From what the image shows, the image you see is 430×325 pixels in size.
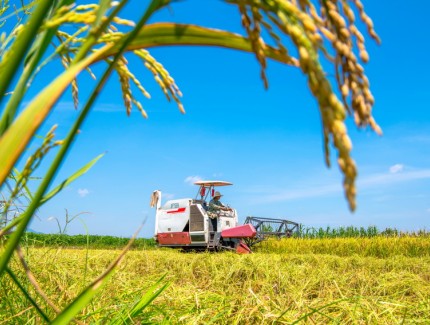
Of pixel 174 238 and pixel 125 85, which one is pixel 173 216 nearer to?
pixel 174 238

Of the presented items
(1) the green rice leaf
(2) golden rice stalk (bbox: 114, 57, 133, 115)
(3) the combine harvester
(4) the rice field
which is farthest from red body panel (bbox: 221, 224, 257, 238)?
(2) golden rice stalk (bbox: 114, 57, 133, 115)

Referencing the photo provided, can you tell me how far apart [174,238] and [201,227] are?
4.54 ft

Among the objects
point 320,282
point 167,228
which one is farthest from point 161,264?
point 167,228

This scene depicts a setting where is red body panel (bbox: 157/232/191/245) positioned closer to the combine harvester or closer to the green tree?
the combine harvester

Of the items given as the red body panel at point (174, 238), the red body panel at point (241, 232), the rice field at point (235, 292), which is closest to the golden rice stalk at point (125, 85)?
the rice field at point (235, 292)

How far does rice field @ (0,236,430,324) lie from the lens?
2.11 m

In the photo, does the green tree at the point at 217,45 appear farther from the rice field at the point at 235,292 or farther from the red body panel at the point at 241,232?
the red body panel at the point at 241,232

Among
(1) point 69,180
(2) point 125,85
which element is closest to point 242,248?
(1) point 69,180

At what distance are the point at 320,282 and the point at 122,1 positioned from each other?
4.32m

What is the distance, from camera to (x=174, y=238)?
16.2 metres

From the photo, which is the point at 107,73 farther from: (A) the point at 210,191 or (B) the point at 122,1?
(A) the point at 210,191

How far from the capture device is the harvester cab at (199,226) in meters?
15.2

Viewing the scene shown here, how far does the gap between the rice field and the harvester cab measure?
244 inches

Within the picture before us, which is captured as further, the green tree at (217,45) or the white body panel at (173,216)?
the white body panel at (173,216)
